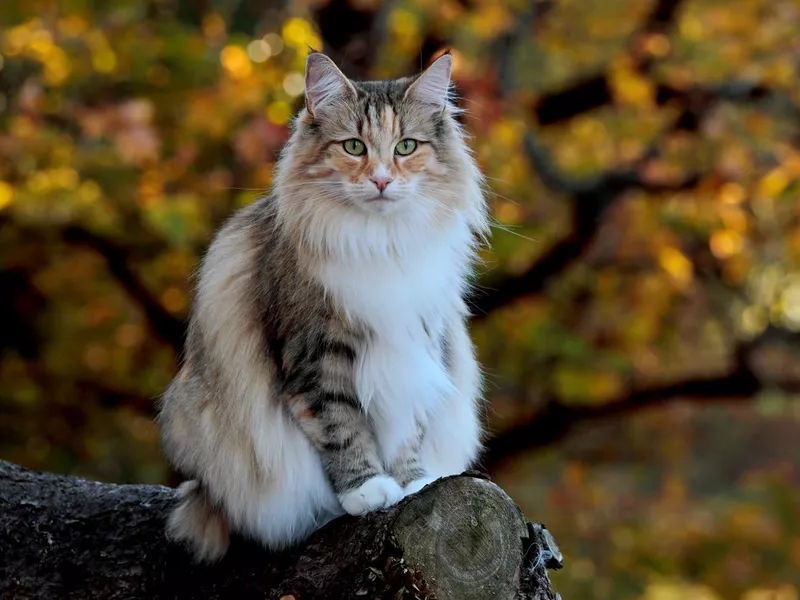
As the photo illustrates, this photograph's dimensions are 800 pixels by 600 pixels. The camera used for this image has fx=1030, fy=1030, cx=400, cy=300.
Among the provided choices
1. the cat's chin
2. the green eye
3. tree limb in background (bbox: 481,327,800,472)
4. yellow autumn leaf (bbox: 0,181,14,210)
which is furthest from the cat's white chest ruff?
tree limb in background (bbox: 481,327,800,472)

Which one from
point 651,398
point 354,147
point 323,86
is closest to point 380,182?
point 354,147

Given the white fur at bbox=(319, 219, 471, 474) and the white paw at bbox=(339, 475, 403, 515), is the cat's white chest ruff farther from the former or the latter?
the white paw at bbox=(339, 475, 403, 515)

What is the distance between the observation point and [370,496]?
2.57 metres

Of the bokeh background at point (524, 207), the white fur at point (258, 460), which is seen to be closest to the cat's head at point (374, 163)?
the white fur at point (258, 460)

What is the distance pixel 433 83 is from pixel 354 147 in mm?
315

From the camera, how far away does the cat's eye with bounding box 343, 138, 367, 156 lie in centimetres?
287

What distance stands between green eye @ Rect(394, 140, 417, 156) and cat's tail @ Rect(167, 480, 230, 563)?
3.52ft

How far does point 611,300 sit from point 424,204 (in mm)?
5318

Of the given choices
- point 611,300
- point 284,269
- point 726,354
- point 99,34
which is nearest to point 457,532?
point 284,269

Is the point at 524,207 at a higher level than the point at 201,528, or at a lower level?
lower

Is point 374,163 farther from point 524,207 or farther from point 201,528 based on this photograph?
point 524,207

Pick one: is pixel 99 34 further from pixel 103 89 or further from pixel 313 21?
pixel 313 21

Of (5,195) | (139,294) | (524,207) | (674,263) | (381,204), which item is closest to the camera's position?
(381,204)

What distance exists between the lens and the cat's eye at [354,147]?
9.42 feet
